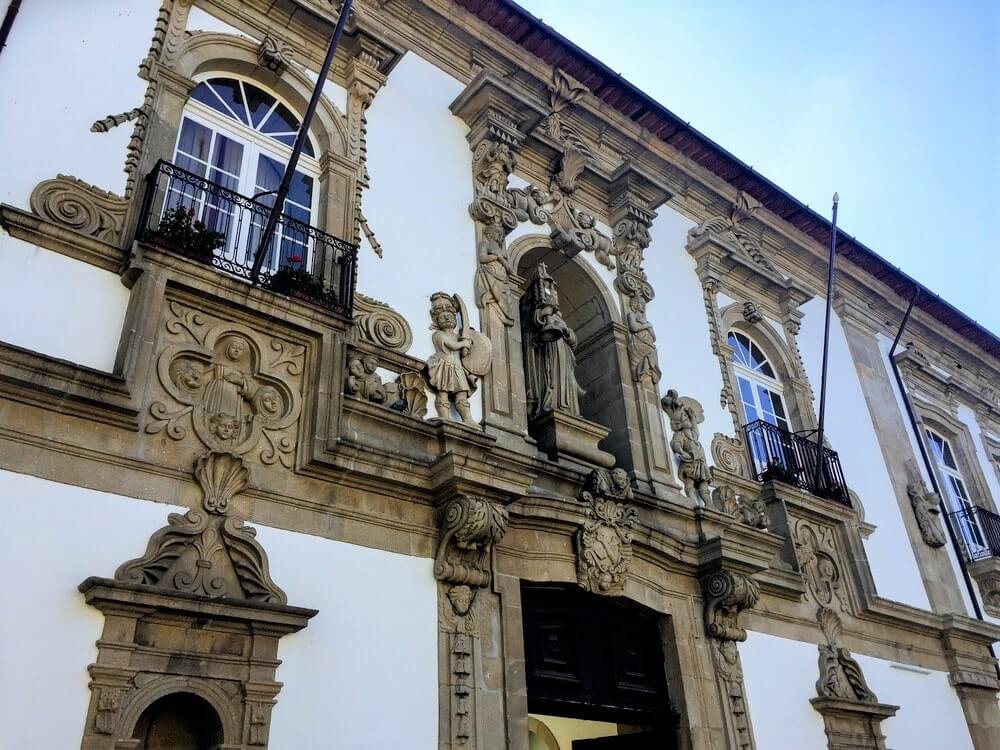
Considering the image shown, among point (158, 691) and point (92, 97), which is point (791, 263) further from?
point (158, 691)

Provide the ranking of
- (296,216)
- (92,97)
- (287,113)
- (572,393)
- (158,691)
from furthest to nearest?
(572,393) < (287,113) < (296,216) < (92,97) < (158,691)

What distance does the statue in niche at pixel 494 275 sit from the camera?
7621 mm

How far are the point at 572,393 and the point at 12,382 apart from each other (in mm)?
4782

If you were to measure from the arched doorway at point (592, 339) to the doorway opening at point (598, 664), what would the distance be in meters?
1.75

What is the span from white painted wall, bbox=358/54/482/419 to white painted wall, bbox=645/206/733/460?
2576 mm

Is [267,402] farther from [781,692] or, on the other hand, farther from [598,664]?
[781,692]

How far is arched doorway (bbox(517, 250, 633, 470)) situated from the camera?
8.59 meters

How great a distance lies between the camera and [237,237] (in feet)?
20.5

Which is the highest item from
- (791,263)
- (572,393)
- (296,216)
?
(791,263)

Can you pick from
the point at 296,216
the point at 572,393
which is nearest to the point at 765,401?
the point at 572,393

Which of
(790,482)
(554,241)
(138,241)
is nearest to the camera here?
(138,241)

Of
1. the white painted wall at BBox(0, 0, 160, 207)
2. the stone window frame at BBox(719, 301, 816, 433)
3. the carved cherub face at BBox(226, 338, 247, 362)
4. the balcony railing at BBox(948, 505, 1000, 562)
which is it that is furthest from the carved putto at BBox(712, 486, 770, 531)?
the white painted wall at BBox(0, 0, 160, 207)

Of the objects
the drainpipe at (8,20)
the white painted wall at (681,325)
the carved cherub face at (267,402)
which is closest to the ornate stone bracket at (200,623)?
the carved cherub face at (267,402)

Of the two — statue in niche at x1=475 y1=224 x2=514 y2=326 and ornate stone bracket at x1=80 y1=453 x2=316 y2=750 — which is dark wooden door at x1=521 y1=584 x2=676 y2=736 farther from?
statue in niche at x1=475 y1=224 x2=514 y2=326
